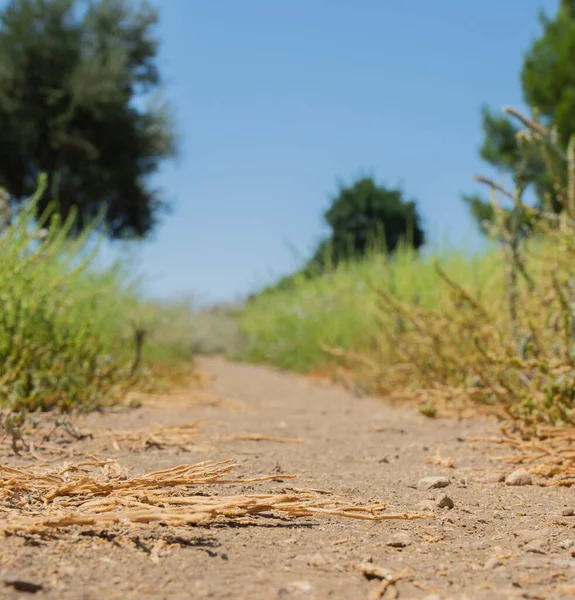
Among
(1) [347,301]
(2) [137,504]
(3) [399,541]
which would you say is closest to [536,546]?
(3) [399,541]

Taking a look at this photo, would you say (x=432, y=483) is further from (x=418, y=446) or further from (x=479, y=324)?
(x=479, y=324)

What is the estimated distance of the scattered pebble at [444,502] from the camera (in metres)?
1.65

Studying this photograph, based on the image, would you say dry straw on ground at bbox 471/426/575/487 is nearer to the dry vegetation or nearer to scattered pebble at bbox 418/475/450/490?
the dry vegetation

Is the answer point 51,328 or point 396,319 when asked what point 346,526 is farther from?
point 396,319

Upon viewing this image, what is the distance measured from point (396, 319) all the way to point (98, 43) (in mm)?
16101

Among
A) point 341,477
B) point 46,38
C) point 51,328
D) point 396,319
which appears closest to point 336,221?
point 46,38

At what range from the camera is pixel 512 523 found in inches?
61.6

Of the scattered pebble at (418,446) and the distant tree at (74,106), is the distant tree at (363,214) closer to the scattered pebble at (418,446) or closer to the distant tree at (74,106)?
the distant tree at (74,106)

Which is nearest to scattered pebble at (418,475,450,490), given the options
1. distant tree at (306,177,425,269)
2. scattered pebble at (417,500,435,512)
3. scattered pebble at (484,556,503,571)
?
scattered pebble at (417,500,435,512)

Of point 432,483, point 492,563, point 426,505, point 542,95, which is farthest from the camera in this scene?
point 542,95

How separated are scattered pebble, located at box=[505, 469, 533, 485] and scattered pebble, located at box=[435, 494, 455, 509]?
409 mm

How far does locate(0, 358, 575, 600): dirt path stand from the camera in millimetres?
1121

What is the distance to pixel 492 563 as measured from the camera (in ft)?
4.18

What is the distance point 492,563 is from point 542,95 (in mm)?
19409
